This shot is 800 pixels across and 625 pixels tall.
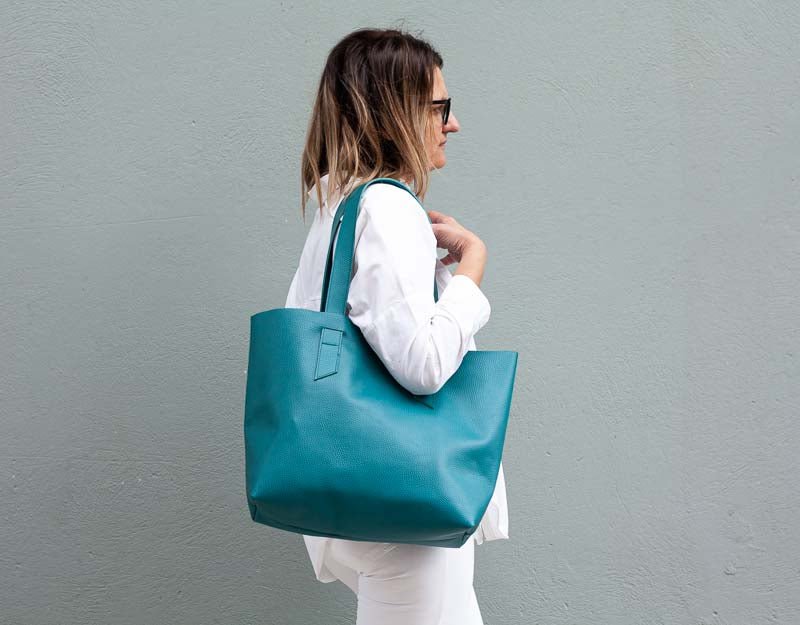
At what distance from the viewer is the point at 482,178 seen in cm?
215

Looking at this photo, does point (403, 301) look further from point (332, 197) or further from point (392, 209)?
point (332, 197)

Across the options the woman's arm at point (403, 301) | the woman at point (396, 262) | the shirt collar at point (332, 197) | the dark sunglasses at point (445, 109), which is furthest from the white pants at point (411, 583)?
the dark sunglasses at point (445, 109)

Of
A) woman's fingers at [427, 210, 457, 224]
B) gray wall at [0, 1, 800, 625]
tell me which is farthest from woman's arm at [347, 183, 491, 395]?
gray wall at [0, 1, 800, 625]

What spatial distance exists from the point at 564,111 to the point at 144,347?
1120 mm

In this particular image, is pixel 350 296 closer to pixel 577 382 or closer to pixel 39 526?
pixel 577 382

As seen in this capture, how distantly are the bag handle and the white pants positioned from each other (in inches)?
15.4

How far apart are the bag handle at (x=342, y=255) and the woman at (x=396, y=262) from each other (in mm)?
12

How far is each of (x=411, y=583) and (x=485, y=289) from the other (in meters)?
0.90

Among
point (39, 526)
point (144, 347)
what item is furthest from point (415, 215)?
point (39, 526)

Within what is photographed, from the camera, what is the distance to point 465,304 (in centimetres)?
138

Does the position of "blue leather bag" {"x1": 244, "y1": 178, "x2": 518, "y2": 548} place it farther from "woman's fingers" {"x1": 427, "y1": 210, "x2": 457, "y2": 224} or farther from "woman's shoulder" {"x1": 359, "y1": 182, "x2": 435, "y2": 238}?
"woman's fingers" {"x1": 427, "y1": 210, "x2": 457, "y2": 224}

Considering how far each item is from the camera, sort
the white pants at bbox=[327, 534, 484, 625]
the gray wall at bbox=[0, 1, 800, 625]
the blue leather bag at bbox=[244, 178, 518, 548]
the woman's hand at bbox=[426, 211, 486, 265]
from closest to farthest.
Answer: the blue leather bag at bbox=[244, 178, 518, 548] → the white pants at bbox=[327, 534, 484, 625] → the woman's hand at bbox=[426, 211, 486, 265] → the gray wall at bbox=[0, 1, 800, 625]

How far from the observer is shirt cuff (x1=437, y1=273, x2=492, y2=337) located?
4.47 feet

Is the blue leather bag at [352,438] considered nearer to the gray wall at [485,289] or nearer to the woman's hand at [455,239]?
→ the woman's hand at [455,239]
